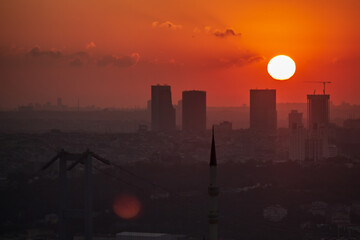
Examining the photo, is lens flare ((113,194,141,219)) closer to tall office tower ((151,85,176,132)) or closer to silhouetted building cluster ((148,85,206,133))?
silhouetted building cluster ((148,85,206,133))

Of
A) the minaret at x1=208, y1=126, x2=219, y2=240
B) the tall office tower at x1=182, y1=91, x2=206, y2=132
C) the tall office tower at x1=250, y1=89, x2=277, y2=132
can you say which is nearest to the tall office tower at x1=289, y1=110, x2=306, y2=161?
the tall office tower at x1=182, y1=91, x2=206, y2=132

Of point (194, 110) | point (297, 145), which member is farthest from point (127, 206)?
point (194, 110)

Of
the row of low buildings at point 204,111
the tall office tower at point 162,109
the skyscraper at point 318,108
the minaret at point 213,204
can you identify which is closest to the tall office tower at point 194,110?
the row of low buildings at point 204,111

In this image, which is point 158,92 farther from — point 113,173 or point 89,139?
point 113,173

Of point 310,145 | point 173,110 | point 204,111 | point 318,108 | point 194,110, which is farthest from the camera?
point 173,110

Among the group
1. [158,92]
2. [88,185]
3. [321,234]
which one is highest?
[158,92]

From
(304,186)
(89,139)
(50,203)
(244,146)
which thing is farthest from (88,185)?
(244,146)

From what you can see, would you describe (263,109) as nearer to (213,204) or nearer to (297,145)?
(297,145)
